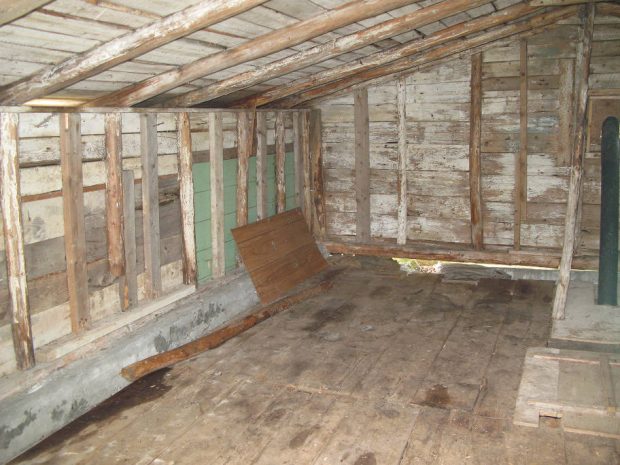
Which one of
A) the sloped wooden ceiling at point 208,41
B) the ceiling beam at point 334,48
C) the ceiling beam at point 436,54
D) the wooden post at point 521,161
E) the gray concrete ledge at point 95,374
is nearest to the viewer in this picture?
the sloped wooden ceiling at point 208,41

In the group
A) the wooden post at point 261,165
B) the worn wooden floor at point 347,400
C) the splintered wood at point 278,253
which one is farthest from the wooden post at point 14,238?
the wooden post at point 261,165

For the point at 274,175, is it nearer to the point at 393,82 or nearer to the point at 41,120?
the point at 393,82

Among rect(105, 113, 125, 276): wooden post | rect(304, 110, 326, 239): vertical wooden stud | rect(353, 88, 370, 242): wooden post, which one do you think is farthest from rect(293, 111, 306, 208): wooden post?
rect(105, 113, 125, 276): wooden post

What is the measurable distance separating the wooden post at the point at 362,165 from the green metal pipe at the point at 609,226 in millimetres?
2955

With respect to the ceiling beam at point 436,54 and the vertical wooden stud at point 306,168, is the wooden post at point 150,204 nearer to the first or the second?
the ceiling beam at point 436,54

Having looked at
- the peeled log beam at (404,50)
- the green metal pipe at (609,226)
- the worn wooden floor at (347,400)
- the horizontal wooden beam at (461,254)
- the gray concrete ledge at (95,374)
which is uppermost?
the peeled log beam at (404,50)

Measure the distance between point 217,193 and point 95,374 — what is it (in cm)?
220

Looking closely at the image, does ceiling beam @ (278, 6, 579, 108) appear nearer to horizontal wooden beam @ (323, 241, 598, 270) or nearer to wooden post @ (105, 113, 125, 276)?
horizontal wooden beam @ (323, 241, 598, 270)

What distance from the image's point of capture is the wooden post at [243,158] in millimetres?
6262

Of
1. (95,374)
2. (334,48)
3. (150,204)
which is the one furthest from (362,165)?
(95,374)

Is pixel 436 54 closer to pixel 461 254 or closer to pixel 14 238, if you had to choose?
pixel 461 254

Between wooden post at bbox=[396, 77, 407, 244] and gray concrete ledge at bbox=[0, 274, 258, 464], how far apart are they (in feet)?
8.27

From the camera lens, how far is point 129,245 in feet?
15.6

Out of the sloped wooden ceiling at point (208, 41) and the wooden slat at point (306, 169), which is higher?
the sloped wooden ceiling at point (208, 41)
